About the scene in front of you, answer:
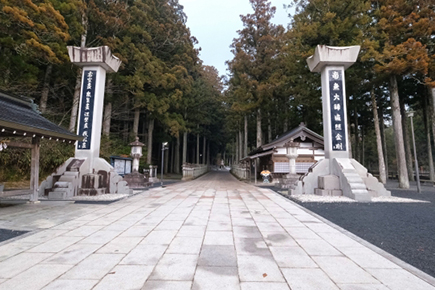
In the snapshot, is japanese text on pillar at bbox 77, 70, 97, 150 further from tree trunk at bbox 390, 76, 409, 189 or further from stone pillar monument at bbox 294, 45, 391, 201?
tree trunk at bbox 390, 76, 409, 189

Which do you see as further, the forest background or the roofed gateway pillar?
the forest background

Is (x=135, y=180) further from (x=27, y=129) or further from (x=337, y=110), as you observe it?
(x=337, y=110)

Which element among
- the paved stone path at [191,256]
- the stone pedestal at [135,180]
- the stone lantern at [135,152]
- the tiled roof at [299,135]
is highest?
the tiled roof at [299,135]

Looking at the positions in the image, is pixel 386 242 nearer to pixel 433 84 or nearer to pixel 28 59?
pixel 433 84

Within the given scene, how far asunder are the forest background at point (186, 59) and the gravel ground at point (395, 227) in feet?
27.4

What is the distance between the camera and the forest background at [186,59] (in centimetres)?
1054

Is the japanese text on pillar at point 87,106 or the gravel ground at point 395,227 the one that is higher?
the japanese text on pillar at point 87,106

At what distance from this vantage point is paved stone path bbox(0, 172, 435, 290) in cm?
222

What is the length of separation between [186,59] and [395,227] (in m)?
19.6

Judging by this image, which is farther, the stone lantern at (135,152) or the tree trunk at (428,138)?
the tree trunk at (428,138)

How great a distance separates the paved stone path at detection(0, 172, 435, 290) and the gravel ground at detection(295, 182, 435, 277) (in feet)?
1.11

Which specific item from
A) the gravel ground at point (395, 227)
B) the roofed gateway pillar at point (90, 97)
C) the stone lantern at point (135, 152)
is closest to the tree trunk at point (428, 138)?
the gravel ground at point (395, 227)

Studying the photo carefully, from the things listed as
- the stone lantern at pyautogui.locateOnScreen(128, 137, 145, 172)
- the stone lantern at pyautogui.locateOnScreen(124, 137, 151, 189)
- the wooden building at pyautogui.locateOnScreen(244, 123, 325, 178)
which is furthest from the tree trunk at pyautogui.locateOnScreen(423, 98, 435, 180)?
the stone lantern at pyautogui.locateOnScreen(128, 137, 145, 172)

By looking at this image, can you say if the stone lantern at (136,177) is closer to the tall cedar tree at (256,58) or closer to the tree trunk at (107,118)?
the tree trunk at (107,118)
